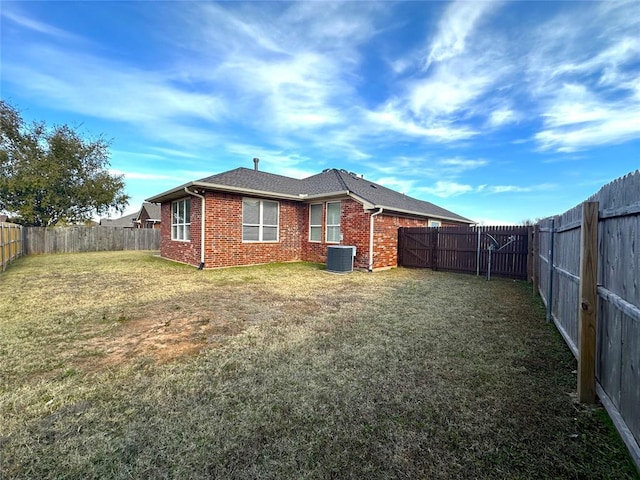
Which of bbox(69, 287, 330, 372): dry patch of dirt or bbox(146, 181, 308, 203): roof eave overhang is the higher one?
bbox(146, 181, 308, 203): roof eave overhang

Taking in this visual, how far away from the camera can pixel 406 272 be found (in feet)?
33.8

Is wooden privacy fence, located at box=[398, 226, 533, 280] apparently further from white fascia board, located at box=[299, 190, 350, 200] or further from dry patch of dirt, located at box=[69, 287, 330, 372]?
dry patch of dirt, located at box=[69, 287, 330, 372]

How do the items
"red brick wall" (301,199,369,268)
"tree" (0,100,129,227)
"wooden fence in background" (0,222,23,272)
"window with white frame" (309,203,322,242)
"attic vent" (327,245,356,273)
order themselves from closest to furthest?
"wooden fence in background" (0,222,23,272), "attic vent" (327,245,356,273), "red brick wall" (301,199,369,268), "window with white frame" (309,203,322,242), "tree" (0,100,129,227)

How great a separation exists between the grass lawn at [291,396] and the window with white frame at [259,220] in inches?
226

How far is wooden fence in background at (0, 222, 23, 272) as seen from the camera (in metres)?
9.58

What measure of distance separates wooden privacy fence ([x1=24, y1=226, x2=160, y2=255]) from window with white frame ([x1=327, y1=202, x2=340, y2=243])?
52.4 ft

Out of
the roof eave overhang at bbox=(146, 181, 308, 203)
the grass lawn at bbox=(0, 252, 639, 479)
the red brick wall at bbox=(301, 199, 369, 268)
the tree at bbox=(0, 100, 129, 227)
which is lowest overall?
the grass lawn at bbox=(0, 252, 639, 479)

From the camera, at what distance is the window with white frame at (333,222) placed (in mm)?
11156

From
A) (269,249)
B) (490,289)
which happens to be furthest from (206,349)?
(269,249)

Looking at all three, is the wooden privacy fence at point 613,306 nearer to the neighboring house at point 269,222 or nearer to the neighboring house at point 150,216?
the neighboring house at point 269,222

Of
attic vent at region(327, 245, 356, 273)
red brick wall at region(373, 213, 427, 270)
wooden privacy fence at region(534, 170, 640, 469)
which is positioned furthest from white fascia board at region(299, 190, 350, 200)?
wooden privacy fence at region(534, 170, 640, 469)

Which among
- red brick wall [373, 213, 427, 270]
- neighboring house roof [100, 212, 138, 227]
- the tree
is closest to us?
red brick wall [373, 213, 427, 270]

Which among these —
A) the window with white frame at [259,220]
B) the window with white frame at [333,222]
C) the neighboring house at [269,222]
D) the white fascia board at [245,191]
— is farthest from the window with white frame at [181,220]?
the window with white frame at [333,222]

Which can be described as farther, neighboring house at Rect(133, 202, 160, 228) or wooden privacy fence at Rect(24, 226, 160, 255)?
neighboring house at Rect(133, 202, 160, 228)
